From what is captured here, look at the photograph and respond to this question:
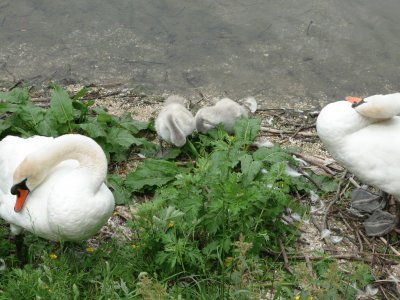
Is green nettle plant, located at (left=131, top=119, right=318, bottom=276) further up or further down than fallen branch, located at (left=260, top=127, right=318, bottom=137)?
further up

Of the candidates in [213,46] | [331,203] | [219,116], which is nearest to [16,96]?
[219,116]

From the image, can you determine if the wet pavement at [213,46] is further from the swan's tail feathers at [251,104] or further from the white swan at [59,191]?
the white swan at [59,191]

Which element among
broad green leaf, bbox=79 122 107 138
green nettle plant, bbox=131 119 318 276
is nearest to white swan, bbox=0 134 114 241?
green nettle plant, bbox=131 119 318 276

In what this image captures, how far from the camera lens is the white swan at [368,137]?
4.25 metres

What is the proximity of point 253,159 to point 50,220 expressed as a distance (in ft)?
5.49

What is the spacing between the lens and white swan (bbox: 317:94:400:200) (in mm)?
4246

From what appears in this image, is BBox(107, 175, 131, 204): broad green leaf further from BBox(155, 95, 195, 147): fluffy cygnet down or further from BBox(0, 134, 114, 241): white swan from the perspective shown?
BBox(0, 134, 114, 241): white swan

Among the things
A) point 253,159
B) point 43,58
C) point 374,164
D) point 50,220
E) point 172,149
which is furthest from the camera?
point 43,58

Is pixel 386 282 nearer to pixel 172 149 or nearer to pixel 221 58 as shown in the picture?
pixel 172 149

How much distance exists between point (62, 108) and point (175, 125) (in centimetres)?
85

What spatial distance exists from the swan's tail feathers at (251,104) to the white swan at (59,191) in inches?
81.7

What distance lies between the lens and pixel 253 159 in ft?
15.8

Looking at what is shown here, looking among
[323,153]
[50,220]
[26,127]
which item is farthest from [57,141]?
[323,153]

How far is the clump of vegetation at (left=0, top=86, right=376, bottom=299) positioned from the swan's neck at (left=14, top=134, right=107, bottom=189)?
1.08 feet
